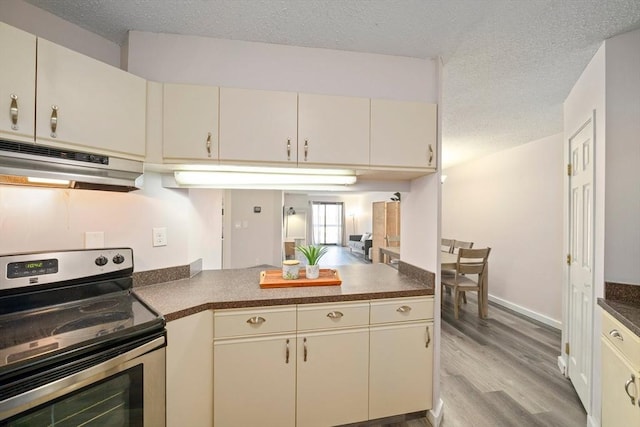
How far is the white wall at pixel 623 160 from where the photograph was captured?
1561 mm

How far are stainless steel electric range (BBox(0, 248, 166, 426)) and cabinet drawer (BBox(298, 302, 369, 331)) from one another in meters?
0.72

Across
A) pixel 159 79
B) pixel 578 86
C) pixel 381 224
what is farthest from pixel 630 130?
pixel 381 224

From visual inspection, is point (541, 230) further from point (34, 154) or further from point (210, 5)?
point (34, 154)

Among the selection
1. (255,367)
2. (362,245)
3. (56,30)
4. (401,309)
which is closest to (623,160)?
(401,309)

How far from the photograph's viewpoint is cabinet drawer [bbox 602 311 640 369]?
1.14m

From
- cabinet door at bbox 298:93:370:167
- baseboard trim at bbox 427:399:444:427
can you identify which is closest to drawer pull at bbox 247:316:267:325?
cabinet door at bbox 298:93:370:167

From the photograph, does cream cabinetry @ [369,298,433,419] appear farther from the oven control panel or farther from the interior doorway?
the interior doorway

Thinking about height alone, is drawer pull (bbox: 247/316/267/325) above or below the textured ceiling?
below

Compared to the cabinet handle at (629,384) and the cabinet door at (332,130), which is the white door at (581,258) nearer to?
the cabinet handle at (629,384)

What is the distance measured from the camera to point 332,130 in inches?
67.6

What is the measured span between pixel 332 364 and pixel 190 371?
0.78 meters

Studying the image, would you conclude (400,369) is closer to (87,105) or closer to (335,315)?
(335,315)

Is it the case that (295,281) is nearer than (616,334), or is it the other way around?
(616,334)

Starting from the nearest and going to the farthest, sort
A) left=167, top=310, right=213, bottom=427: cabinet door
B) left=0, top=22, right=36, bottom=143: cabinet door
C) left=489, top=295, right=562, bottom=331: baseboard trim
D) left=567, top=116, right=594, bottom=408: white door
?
left=0, top=22, right=36, bottom=143: cabinet door, left=167, top=310, right=213, bottom=427: cabinet door, left=567, top=116, right=594, bottom=408: white door, left=489, top=295, right=562, bottom=331: baseboard trim
